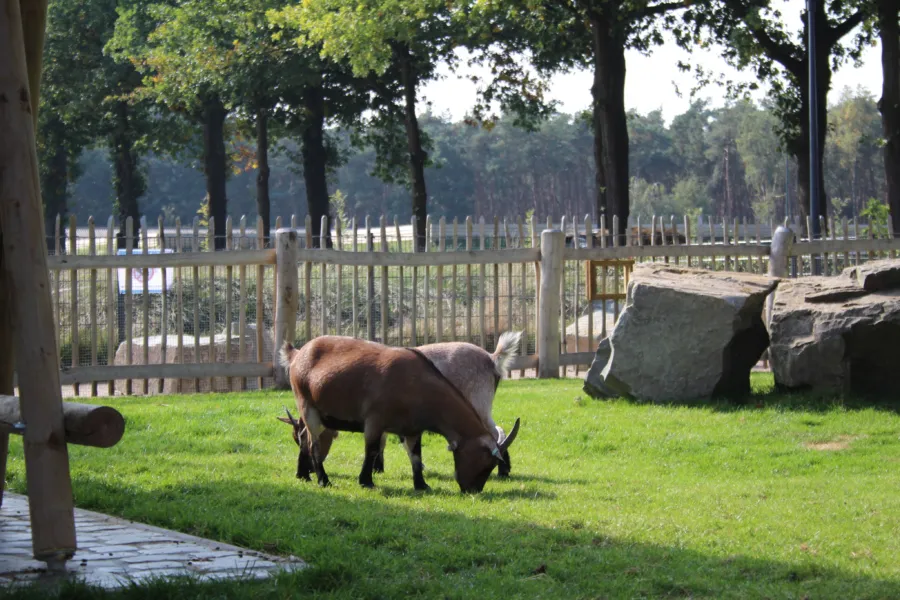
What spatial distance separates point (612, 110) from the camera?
22250 millimetres

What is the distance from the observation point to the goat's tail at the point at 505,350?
29.0 ft

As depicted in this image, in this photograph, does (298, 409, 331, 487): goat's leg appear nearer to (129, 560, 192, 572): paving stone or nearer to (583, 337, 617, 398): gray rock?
(129, 560, 192, 572): paving stone

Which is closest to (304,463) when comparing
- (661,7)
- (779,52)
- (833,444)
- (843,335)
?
(833,444)

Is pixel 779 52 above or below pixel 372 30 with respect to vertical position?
below

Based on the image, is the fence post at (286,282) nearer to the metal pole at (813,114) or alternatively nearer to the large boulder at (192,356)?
the large boulder at (192,356)

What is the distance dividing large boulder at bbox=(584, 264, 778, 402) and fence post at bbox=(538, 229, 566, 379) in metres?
2.56

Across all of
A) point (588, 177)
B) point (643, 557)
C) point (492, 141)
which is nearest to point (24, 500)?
point (643, 557)

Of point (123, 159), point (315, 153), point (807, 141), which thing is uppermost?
point (123, 159)

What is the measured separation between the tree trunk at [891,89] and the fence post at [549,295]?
998 cm

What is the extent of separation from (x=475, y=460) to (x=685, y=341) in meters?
4.99

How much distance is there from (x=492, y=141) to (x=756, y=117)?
27.3 m

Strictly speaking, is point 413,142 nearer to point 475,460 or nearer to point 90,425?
point 475,460

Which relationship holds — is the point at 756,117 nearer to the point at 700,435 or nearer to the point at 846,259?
the point at 846,259

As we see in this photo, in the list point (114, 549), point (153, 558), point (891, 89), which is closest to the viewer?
point (153, 558)
